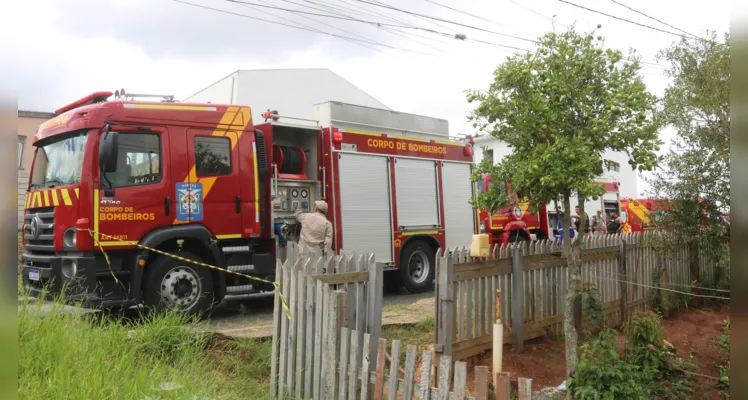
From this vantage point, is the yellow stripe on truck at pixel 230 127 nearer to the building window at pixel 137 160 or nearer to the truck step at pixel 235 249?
the building window at pixel 137 160

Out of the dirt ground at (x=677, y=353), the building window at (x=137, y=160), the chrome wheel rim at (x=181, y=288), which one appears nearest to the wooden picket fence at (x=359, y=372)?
the dirt ground at (x=677, y=353)

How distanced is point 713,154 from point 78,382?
21.5 feet

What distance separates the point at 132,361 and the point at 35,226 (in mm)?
4509

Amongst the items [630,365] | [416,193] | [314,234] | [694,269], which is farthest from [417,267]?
[630,365]

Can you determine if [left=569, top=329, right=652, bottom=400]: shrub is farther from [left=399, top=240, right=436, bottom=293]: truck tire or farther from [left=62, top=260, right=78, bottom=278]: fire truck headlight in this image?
[left=399, top=240, right=436, bottom=293]: truck tire

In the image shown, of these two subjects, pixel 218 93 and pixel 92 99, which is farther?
pixel 218 93

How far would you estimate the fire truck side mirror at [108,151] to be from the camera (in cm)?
683

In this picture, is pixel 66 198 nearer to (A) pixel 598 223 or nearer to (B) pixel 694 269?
(B) pixel 694 269

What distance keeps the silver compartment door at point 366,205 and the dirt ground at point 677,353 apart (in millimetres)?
4056

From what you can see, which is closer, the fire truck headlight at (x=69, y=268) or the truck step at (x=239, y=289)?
the fire truck headlight at (x=69, y=268)

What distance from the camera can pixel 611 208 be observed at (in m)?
18.7

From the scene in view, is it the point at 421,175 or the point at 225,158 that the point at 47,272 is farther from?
the point at 421,175

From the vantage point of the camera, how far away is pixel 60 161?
7500 millimetres

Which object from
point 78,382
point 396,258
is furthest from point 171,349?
point 396,258
